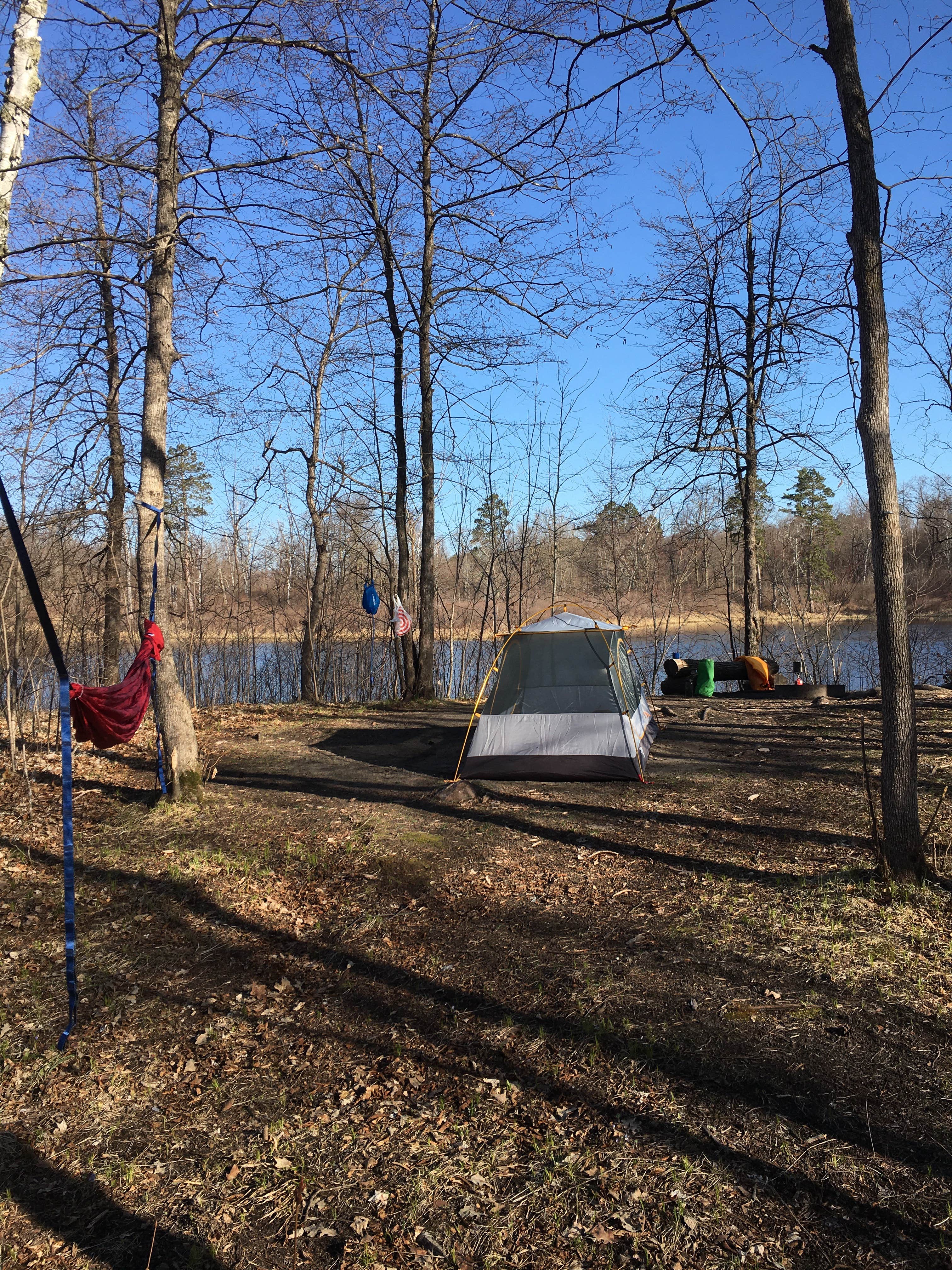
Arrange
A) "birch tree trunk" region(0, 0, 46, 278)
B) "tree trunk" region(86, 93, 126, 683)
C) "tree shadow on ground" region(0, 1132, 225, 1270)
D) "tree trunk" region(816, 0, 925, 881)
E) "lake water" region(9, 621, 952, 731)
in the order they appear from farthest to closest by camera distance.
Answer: "lake water" region(9, 621, 952, 731) < "tree trunk" region(86, 93, 126, 683) < "tree trunk" region(816, 0, 925, 881) < "birch tree trunk" region(0, 0, 46, 278) < "tree shadow on ground" region(0, 1132, 225, 1270)

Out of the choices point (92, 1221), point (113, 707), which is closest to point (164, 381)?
point (113, 707)

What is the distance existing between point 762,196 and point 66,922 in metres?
5.84

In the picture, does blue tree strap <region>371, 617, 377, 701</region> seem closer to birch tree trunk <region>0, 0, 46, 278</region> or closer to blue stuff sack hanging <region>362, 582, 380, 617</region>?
blue stuff sack hanging <region>362, 582, 380, 617</region>

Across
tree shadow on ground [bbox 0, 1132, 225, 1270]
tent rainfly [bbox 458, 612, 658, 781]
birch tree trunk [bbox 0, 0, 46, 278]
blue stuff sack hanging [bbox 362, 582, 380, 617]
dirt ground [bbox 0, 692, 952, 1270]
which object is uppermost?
birch tree trunk [bbox 0, 0, 46, 278]

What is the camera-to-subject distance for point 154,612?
6004 mm

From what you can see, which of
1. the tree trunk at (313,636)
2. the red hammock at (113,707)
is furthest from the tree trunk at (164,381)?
the tree trunk at (313,636)

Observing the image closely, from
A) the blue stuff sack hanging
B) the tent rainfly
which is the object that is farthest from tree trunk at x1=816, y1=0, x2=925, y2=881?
the blue stuff sack hanging

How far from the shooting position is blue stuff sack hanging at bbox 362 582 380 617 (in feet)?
39.6

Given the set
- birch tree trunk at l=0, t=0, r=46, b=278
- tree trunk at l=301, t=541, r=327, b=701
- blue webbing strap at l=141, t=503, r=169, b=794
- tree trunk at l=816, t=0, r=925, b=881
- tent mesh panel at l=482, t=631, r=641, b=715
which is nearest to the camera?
birch tree trunk at l=0, t=0, r=46, b=278

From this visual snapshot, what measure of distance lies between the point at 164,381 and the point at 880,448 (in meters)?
5.34

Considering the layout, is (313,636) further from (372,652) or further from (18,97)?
(18,97)

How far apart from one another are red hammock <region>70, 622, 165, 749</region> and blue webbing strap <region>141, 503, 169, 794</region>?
12 cm

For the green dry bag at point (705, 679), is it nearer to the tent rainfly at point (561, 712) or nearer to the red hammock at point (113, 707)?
the tent rainfly at point (561, 712)

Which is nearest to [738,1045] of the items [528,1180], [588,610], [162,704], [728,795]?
[528,1180]
